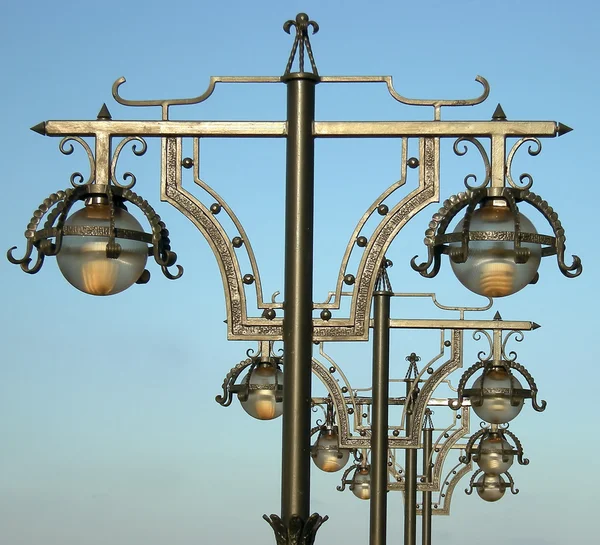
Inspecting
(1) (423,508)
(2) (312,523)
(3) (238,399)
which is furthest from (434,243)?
(1) (423,508)

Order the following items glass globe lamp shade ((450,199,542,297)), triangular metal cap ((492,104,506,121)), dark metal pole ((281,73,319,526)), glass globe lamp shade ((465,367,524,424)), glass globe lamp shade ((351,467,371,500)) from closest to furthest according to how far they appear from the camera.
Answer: dark metal pole ((281,73,319,526)), glass globe lamp shade ((450,199,542,297)), triangular metal cap ((492,104,506,121)), glass globe lamp shade ((465,367,524,424)), glass globe lamp shade ((351,467,371,500))

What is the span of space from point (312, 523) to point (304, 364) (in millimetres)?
831

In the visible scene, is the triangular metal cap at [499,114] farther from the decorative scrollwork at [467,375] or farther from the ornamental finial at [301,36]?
the decorative scrollwork at [467,375]

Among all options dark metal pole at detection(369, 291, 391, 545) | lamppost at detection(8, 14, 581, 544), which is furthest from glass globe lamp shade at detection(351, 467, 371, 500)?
lamppost at detection(8, 14, 581, 544)

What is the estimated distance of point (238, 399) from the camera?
17.1 metres

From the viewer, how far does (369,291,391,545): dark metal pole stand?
16.9 metres

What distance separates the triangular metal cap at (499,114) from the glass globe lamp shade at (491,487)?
16.0 meters

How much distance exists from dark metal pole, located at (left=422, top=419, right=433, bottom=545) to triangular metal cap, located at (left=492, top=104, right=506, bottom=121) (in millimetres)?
15473

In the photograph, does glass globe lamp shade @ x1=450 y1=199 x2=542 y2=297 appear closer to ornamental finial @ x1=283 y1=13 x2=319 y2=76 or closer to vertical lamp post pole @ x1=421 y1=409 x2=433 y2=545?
ornamental finial @ x1=283 y1=13 x2=319 y2=76

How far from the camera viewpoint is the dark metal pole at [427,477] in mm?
24828

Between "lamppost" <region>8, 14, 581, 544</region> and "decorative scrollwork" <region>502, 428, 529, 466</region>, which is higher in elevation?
"lamppost" <region>8, 14, 581, 544</region>

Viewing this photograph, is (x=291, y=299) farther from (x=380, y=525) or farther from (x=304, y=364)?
(x=380, y=525)

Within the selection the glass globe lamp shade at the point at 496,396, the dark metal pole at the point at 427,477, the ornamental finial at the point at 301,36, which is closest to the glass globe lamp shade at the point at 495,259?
the ornamental finial at the point at 301,36

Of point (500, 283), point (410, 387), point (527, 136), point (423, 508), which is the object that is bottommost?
point (423, 508)
